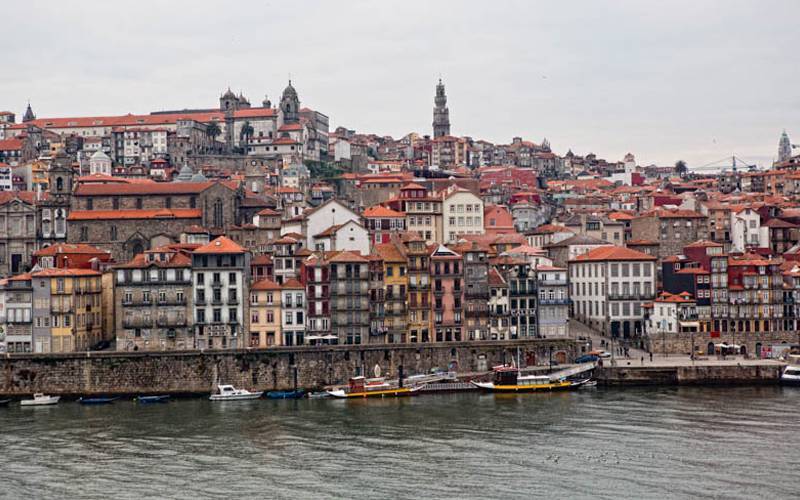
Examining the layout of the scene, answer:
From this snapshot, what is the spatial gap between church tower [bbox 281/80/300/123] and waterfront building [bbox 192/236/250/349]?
10642 centimetres

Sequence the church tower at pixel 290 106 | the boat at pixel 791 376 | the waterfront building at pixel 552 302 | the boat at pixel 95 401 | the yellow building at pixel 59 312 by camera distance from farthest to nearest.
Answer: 1. the church tower at pixel 290 106
2. the waterfront building at pixel 552 302
3. the yellow building at pixel 59 312
4. the boat at pixel 791 376
5. the boat at pixel 95 401

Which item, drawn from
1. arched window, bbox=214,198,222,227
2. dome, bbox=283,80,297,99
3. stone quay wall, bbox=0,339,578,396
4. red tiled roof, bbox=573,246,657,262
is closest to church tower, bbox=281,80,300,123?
dome, bbox=283,80,297,99

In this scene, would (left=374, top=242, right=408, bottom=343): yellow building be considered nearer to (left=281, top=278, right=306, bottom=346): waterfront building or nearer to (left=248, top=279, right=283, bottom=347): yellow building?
(left=281, top=278, right=306, bottom=346): waterfront building

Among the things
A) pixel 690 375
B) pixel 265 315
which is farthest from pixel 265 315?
pixel 690 375

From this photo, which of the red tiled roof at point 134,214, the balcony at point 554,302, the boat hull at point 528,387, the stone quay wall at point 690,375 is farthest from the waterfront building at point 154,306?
the stone quay wall at point 690,375

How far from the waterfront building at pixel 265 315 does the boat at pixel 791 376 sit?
127 feet

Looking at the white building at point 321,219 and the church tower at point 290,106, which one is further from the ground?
the church tower at point 290,106

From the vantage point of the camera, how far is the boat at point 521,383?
3310 inches

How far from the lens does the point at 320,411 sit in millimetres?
75938

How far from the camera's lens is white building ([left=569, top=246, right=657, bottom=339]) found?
100562mm

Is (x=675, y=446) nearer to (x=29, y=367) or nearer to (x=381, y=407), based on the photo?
(x=381, y=407)

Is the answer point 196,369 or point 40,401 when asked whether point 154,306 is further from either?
point 40,401

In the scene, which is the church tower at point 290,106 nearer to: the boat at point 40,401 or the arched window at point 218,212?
the arched window at point 218,212

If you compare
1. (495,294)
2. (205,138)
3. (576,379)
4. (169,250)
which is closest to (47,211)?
(169,250)
